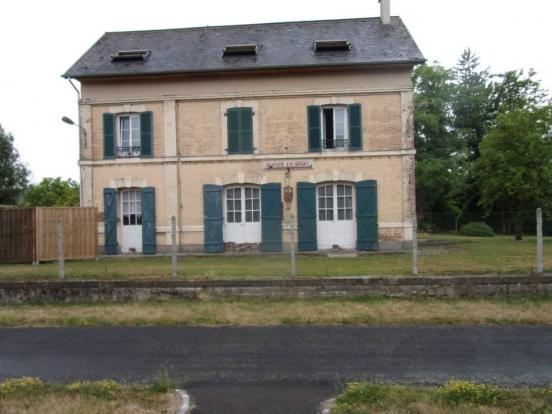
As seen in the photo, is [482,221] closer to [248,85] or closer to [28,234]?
[248,85]

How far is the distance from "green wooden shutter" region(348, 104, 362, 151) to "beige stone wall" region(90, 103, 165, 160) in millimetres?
6494

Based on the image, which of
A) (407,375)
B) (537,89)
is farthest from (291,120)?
(537,89)

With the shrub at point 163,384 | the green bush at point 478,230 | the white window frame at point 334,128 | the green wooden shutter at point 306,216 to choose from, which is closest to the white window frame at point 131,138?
the green wooden shutter at point 306,216

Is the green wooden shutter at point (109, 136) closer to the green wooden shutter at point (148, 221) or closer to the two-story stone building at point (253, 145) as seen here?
the two-story stone building at point (253, 145)

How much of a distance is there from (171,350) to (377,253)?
11.2 m

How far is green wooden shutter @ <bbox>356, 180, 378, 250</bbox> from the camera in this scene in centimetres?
1734

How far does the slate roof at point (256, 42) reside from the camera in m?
17.5

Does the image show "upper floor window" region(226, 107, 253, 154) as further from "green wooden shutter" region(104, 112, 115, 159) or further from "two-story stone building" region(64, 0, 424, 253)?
"green wooden shutter" region(104, 112, 115, 159)

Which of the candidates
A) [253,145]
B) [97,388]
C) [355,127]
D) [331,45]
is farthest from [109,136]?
[97,388]

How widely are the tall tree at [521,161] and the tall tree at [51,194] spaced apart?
110 feet

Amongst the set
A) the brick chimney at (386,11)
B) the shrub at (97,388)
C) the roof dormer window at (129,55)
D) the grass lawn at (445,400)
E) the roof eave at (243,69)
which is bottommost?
the grass lawn at (445,400)

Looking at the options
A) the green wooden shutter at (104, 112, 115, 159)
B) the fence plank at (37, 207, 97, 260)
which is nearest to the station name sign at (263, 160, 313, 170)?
the green wooden shutter at (104, 112, 115, 159)

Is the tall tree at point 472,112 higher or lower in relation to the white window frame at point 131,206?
higher

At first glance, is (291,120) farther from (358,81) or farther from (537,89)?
(537,89)
